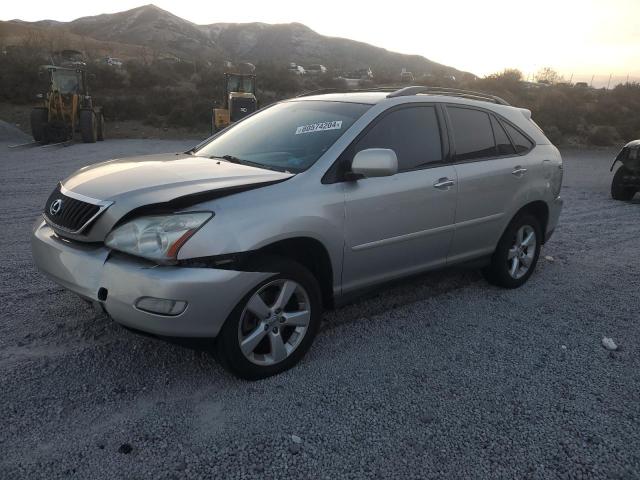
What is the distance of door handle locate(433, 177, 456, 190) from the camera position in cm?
401

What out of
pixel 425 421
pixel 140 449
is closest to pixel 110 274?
pixel 140 449

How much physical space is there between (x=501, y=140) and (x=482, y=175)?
0.56 meters

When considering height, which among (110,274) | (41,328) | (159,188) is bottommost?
(41,328)

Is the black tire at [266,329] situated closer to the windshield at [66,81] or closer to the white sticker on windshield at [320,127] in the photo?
the white sticker on windshield at [320,127]

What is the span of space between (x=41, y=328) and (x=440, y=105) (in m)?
3.42

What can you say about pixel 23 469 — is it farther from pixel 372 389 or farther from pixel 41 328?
pixel 372 389

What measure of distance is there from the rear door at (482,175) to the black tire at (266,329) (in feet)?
5.02

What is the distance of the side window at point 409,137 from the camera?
12.3ft

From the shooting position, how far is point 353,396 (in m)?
3.10

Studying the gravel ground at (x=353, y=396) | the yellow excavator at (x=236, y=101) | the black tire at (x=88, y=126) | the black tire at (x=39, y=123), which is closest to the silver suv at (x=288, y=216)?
the gravel ground at (x=353, y=396)

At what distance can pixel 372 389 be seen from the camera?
3180 millimetres

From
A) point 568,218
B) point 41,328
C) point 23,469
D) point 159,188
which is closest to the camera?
point 23,469

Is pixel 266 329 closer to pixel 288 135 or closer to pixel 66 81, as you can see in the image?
pixel 288 135

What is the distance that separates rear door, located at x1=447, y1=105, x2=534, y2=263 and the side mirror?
108cm
